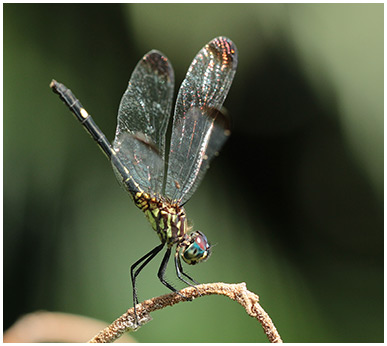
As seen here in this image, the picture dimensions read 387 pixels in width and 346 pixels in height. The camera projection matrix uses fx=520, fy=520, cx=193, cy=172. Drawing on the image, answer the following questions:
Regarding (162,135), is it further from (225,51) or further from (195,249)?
(195,249)

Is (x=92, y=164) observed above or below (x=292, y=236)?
above

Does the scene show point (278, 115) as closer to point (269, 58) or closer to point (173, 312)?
point (269, 58)

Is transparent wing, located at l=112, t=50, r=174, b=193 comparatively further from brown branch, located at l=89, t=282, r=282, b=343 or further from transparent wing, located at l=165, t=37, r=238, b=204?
brown branch, located at l=89, t=282, r=282, b=343

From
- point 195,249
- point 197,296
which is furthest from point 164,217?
point 197,296

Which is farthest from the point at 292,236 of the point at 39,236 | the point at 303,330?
the point at 39,236

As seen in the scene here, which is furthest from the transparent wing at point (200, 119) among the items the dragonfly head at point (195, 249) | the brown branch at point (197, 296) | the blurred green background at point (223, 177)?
the blurred green background at point (223, 177)

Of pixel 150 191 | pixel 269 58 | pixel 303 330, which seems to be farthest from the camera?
pixel 269 58
